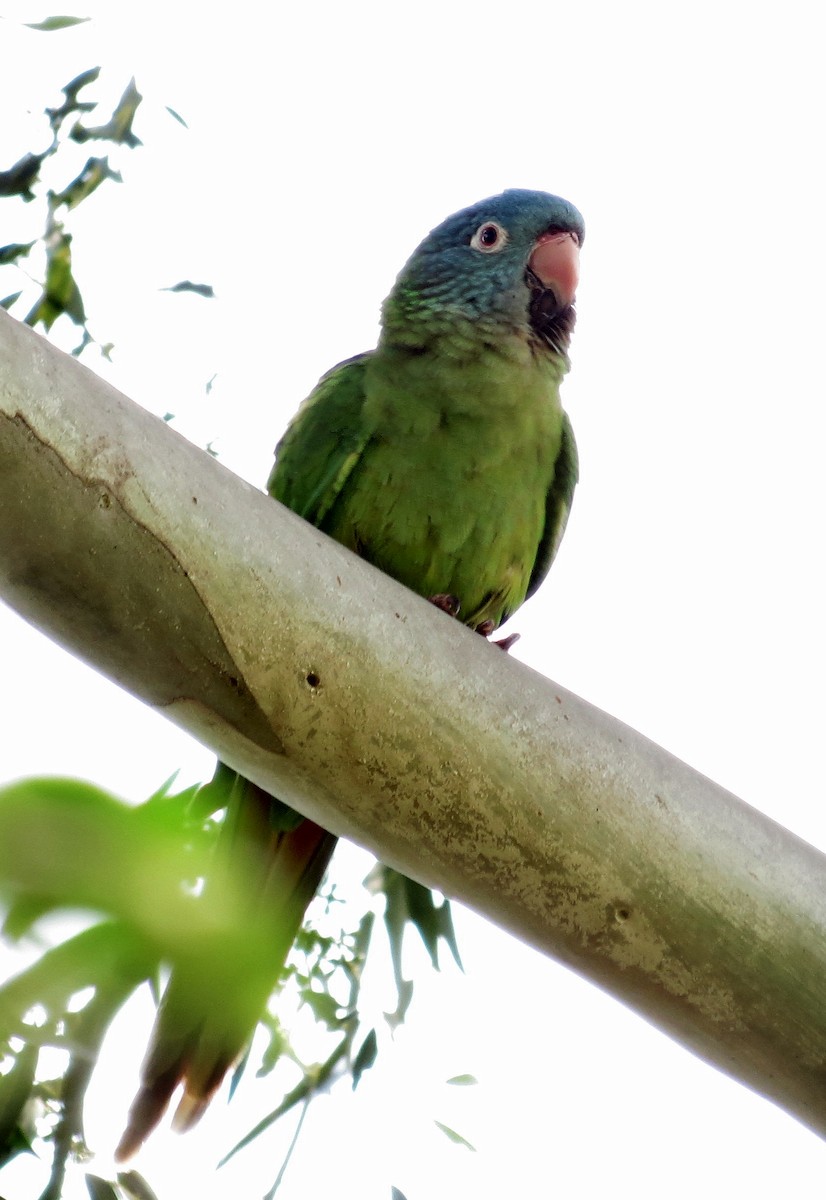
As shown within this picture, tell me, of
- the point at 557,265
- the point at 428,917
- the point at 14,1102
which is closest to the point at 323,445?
the point at 557,265

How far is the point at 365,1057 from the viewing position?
6.86 ft

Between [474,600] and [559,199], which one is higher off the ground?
[559,199]

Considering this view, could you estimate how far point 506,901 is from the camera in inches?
57.3

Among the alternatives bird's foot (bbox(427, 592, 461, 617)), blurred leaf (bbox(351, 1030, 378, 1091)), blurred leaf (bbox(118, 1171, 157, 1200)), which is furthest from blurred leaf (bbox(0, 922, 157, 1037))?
bird's foot (bbox(427, 592, 461, 617))

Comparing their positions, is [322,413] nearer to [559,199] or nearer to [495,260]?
[495,260]

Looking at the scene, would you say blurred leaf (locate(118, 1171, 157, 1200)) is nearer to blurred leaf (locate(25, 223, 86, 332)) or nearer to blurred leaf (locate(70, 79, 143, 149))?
blurred leaf (locate(25, 223, 86, 332))

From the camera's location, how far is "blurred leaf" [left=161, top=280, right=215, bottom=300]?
2.56m

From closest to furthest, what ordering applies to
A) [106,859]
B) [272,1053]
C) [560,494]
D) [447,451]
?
1. [106,859]
2. [272,1053]
3. [447,451]
4. [560,494]

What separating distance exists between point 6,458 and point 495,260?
1.63m

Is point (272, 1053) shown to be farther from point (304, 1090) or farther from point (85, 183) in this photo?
point (85, 183)

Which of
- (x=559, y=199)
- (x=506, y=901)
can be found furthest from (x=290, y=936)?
(x=559, y=199)

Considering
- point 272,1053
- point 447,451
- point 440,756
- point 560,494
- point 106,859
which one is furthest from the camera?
point 560,494

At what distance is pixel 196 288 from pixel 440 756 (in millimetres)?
1464

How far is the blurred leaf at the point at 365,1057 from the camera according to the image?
2074 mm
